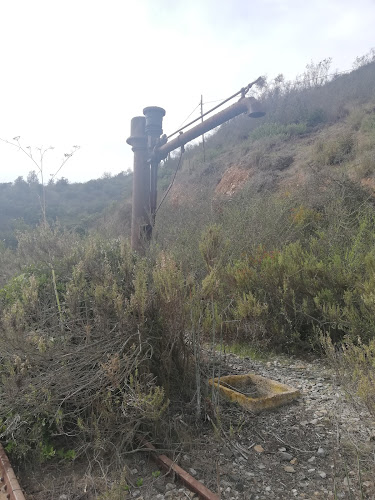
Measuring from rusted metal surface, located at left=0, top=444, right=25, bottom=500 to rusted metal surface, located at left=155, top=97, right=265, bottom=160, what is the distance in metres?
4.75

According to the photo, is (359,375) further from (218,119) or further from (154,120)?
(154,120)

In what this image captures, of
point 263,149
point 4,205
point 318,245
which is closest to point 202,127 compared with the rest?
point 318,245

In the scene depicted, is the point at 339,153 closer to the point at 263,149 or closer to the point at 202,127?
the point at 263,149

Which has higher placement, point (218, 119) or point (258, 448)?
point (218, 119)

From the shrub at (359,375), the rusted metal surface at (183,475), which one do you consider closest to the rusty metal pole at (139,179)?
the rusted metal surface at (183,475)

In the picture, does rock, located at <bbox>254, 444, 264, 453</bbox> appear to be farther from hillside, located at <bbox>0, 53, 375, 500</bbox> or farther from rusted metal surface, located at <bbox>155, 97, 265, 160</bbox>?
rusted metal surface, located at <bbox>155, 97, 265, 160</bbox>

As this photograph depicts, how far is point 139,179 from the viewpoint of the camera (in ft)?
22.6

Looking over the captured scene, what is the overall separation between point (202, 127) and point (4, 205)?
23401 millimetres

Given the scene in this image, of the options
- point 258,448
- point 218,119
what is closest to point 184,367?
point 258,448

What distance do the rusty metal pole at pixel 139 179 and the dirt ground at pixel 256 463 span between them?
3735 mm

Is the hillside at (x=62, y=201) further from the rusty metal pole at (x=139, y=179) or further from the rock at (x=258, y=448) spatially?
the rock at (x=258, y=448)

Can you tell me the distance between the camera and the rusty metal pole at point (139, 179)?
684 centimetres

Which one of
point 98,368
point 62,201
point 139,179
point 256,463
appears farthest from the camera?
point 62,201

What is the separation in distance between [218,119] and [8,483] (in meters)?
4.96
